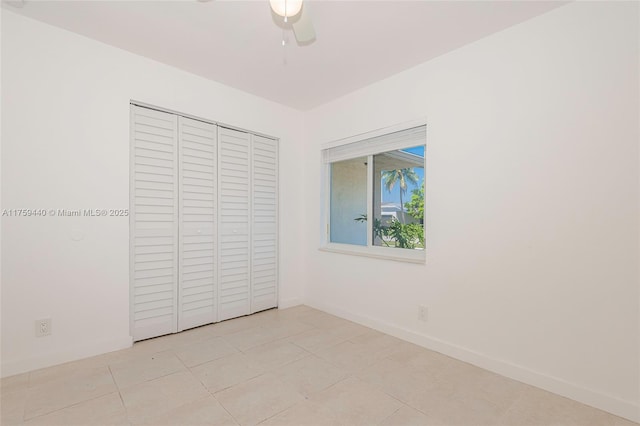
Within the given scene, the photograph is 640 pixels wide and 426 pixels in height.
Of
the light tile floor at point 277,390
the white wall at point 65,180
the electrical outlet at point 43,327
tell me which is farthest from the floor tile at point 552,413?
the electrical outlet at point 43,327

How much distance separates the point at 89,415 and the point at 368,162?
2.93 m

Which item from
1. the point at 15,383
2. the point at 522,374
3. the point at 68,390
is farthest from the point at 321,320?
the point at 15,383

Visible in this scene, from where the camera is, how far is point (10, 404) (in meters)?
1.70

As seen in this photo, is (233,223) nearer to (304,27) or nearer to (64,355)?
(64,355)

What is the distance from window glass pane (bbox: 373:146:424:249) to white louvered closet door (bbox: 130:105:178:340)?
2.04 meters

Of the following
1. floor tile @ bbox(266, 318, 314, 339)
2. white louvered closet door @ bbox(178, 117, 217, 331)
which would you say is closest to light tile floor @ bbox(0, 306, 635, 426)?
floor tile @ bbox(266, 318, 314, 339)

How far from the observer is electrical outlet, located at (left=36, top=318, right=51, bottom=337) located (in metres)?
2.12

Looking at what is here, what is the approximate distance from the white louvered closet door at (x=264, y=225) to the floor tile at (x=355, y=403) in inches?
68.0

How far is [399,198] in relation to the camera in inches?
118

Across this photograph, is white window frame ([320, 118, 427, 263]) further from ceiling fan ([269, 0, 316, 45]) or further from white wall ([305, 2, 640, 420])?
ceiling fan ([269, 0, 316, 45])

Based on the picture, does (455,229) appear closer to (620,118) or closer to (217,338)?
(620,118)

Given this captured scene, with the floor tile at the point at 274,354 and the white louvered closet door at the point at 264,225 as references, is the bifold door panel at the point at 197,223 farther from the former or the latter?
the floor tile at the point at 274,354

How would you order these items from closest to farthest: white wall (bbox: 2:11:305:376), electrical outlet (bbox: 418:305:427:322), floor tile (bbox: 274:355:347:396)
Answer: floor tile (bbox: 274:355:347:396), white wall (bbox: 2:11:305:376), electrical outlet (bbox: 418:305:427:322)

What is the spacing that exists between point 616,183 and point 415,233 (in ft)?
4.66
